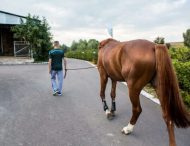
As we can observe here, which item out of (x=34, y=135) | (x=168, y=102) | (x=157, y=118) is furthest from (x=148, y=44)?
(x=34, y=135)

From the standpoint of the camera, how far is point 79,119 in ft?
20.5

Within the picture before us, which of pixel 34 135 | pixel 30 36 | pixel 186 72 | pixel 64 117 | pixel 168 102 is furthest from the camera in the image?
pixel 30 36

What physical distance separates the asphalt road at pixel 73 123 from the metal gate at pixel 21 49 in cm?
2081

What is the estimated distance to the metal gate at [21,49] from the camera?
29.1 meters

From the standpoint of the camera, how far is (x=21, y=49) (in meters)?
29.5

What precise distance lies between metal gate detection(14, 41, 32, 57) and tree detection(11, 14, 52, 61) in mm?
1679

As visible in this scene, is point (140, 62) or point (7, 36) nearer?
point (140, 62)

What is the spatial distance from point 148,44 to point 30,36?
76.1 feet

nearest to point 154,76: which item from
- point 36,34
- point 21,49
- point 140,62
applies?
point 140,62

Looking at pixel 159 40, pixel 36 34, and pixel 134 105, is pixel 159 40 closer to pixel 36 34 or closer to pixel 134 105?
pixel 134 105

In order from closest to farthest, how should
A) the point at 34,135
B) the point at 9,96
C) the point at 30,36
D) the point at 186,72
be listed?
the point at 34,135, the point at 186,72, the point at 9,96, the point at 30,36

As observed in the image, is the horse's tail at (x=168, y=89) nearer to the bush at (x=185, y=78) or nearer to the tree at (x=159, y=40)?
the bush at (x=185, y=78)

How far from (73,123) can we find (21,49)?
985 inches

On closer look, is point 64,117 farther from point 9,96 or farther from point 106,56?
point 9,96
